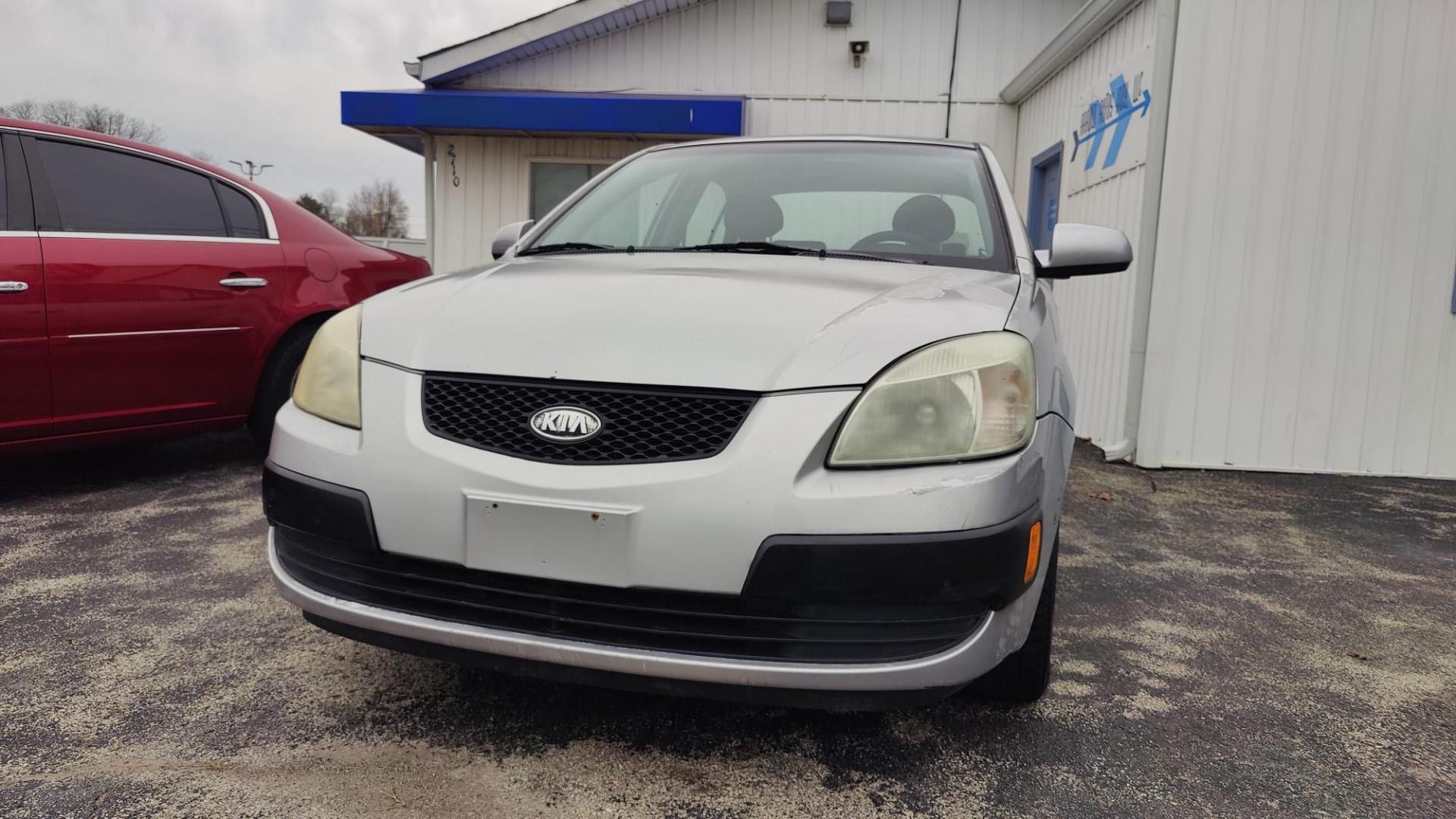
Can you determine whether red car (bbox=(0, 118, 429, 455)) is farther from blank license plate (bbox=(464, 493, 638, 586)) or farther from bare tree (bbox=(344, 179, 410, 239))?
bare tree (bbox=(344, 179, 410, 239))

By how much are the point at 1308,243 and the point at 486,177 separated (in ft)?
23.5

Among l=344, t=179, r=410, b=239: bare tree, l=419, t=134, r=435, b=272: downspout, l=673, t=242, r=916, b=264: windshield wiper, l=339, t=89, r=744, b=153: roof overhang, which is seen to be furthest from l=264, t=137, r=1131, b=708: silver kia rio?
l=344, t=179, r=410, b=239: bare tree

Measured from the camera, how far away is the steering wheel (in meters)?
2.34

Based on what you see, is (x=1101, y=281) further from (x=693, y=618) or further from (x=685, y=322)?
(x=693, y=618)

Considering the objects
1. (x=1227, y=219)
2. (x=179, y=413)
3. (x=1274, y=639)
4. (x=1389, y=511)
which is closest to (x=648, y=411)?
(x=1274, y=639)

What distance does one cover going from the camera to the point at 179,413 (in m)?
3.84

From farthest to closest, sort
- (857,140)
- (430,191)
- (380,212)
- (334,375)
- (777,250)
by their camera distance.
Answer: (380,212), (430,191), (857,140), (777,250), (334,375)

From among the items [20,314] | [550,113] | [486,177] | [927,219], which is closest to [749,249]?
[927,219]

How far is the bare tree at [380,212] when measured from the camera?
4566 centimetres

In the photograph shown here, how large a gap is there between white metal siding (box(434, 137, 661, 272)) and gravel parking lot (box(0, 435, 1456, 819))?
6.56 metres

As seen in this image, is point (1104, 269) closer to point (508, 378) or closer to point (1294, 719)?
point (1294, 719)

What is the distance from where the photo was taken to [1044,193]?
7.81m

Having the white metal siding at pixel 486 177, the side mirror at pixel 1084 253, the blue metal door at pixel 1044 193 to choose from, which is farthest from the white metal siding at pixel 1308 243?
the white metal siding at pixel 486 177

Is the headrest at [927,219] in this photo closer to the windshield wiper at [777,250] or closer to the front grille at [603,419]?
the windshield wiper at [777,250]
